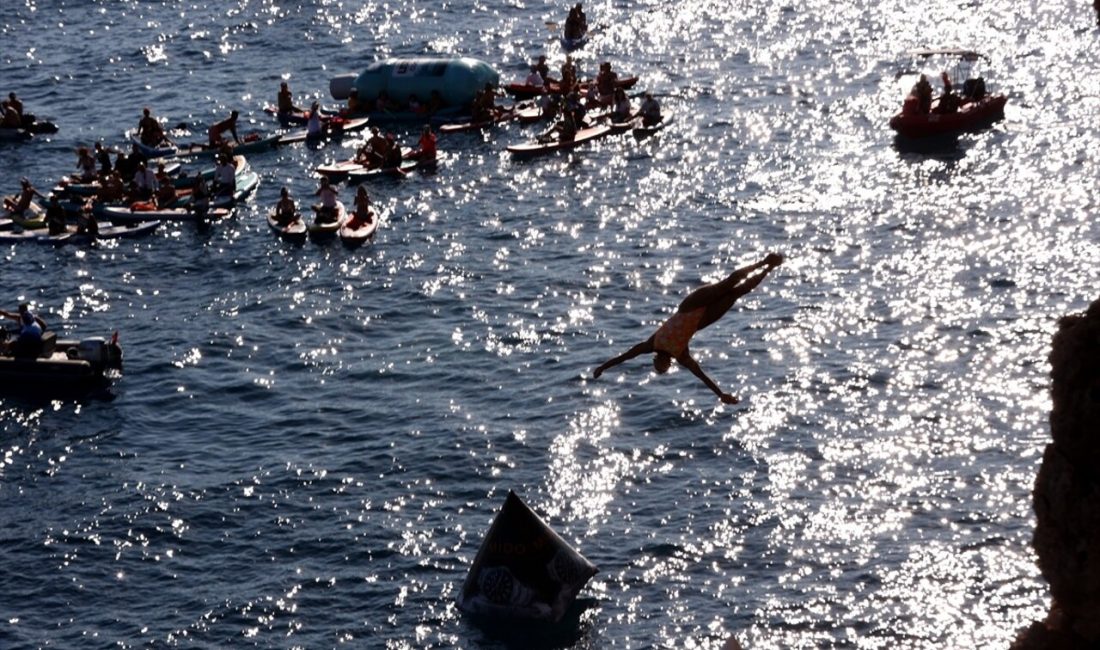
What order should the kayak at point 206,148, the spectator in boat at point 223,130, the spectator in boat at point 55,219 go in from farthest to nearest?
the spectator in boat at point 223,130 < the kayak at point 206,148 < the spectator in boat at point 55,219

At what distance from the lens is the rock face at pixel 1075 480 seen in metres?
17.4

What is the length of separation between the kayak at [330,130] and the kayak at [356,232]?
11.5 m

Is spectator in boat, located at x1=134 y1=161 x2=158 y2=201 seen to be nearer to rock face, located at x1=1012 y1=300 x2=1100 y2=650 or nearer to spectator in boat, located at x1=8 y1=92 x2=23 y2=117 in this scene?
spectator in boat, located at x1=8 y1=92 x2=23 y2=117

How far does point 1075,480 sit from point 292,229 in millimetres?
42973

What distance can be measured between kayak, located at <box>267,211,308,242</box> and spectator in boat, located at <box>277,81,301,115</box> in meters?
13.6

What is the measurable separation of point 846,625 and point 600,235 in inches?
994

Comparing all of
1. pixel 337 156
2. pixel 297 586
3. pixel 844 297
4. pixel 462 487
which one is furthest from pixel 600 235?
pixel 297 586

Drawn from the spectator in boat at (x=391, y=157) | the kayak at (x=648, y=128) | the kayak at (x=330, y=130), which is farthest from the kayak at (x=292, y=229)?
the kayak at (x=648, y=128)

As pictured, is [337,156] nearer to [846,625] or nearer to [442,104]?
[442,104]

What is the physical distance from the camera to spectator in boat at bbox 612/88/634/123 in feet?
221

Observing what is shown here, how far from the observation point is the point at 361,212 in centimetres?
5866

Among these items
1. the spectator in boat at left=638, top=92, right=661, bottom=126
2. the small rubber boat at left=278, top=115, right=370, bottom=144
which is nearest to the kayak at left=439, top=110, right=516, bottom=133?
the small rubber boat at left=278, top=115, right=370, bottom=144

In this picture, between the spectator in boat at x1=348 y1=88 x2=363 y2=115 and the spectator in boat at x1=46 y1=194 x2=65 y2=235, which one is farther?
the spectator in boat at x1=348 y1=88 x2=363 y2=115

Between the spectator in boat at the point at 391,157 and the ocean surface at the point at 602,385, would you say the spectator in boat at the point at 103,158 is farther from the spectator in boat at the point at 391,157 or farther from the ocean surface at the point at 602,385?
the spectator in boat at the point at 391,157
